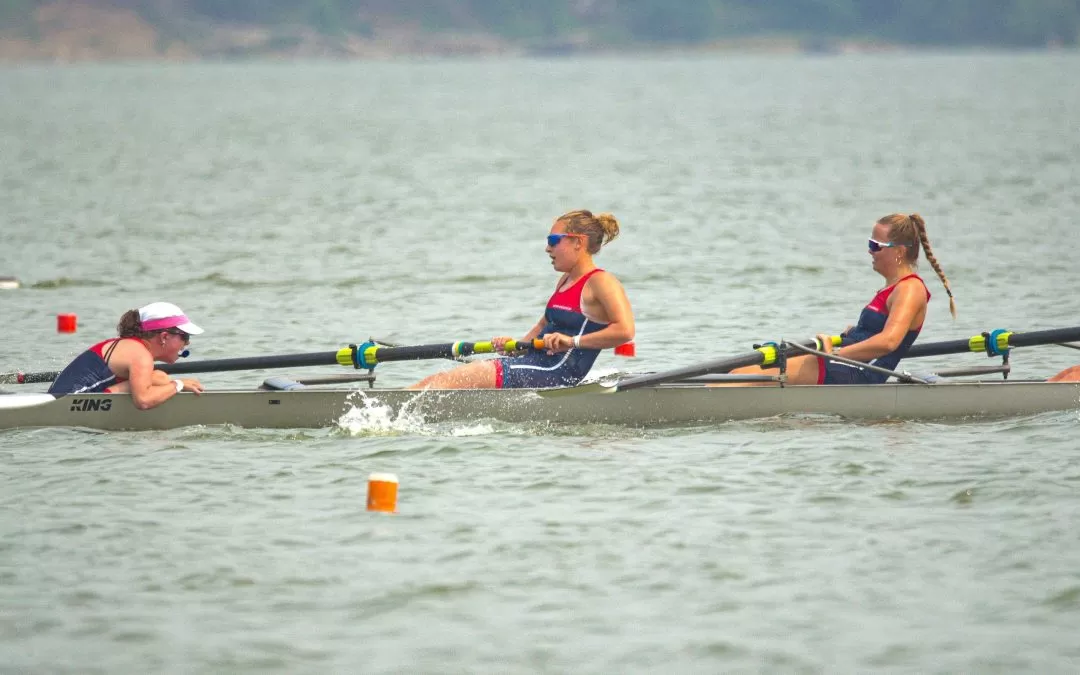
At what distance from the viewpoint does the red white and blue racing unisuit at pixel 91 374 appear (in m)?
12.9

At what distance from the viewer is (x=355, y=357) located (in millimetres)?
13477

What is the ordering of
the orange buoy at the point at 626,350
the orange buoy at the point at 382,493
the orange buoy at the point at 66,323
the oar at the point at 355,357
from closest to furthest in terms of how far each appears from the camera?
1. the orange buoy at the point at 382,493
2. the oar at the point at 355,357
3. the orange buoy at the point at 626,350
4. the orange buoy at the point at 66,323

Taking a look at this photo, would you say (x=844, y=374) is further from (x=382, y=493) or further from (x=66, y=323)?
(x=66, y=323)

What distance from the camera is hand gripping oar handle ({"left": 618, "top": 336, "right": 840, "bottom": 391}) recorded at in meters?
12.7

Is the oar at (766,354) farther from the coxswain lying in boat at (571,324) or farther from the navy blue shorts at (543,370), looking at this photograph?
the coxswain lying in boat at (571,324)

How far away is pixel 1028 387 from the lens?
43.0 ft

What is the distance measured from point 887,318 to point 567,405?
2.69 metres

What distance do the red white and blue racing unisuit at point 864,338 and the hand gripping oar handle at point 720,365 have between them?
0.31 m

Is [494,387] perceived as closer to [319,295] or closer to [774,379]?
[774,379]

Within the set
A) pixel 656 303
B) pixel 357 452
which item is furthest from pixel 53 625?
pixel 656 303

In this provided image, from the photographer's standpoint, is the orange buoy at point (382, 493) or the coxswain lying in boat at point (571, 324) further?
the coxswain lying in boat at point (571, 324)

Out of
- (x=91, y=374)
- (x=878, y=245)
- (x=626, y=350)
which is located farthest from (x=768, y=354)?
(x=91, y=374)

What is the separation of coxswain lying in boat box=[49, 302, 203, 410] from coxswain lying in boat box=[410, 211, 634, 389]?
1993 mm

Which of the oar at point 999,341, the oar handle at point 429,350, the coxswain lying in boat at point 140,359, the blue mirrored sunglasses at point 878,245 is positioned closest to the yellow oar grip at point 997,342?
the oar at point 999,341
